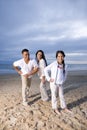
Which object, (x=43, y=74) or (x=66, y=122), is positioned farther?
(x=43, y=74)

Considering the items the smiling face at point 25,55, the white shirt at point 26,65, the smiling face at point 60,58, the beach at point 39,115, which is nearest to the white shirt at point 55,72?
the smiling face at point 60,58

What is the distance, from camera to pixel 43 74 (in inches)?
351

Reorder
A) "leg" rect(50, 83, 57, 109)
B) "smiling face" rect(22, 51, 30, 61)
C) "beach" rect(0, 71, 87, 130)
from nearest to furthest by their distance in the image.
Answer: "beach" rect(0, 71, 87, 130), "leg" rect(50, 83, 57, 109), "smiling face" rect(22, 51, 30, 61)

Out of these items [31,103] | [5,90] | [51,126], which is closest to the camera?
[51,126]

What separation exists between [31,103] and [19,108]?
468 millimetres

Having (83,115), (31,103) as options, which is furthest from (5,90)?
(83,115)

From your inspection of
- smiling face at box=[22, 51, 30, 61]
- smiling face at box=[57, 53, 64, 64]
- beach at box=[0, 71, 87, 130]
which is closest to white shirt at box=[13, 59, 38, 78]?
smiling face at box=[22, 51, 30, 61]

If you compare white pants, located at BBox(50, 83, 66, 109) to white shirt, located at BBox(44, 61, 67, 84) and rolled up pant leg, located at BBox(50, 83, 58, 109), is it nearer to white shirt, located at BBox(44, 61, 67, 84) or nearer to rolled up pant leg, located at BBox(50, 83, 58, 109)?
rolled up pant leg, located at BBox(50, 83, 58, 109)

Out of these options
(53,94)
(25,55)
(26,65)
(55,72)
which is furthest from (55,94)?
(25,55)

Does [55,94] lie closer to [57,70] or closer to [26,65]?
[57,70]

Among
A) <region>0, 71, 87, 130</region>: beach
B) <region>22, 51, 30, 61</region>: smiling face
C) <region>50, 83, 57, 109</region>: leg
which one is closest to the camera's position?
<region>0, 71, 87, 130</region>: beach

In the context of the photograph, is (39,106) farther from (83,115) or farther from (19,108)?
(83,115)

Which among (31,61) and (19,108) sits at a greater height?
(31,61)

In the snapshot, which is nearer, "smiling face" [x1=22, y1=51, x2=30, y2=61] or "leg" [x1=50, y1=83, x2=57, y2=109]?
"leg" [x1=50, y1=83, x2=57, y2=109]
